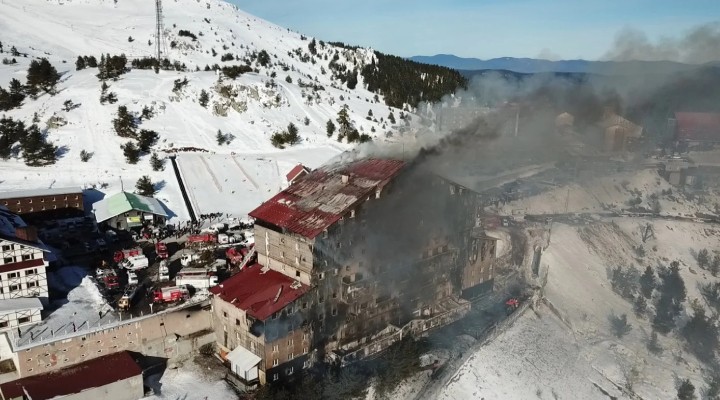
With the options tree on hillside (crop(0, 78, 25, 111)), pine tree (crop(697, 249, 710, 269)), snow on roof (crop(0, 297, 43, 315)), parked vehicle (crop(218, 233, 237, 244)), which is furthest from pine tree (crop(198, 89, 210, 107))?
pine tree (crop(697, 249, 710, 269))

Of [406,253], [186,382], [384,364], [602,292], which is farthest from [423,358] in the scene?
[602,292]

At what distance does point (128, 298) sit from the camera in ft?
121

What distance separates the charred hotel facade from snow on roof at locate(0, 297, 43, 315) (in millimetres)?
10690

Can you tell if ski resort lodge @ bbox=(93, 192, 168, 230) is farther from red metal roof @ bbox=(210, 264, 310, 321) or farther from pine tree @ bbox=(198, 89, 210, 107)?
pine tree @ bbox=(198, 89, 210, 107)

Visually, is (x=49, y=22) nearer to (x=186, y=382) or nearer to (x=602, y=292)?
(x=186, y=382)

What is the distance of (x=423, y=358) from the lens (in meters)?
36.1

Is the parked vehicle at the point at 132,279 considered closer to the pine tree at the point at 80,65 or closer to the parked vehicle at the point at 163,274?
the parked vehicle at the point at 163,274

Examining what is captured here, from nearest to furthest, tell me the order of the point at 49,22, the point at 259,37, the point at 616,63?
the point at 616,63 → the point at 49,22 → the point at 259,37

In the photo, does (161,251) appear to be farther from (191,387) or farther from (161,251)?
(191,387)

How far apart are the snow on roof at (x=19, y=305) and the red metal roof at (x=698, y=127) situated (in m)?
82.1

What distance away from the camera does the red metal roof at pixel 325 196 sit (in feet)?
115

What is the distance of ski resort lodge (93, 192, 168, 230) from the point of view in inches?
2030

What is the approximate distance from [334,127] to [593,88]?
119 ft

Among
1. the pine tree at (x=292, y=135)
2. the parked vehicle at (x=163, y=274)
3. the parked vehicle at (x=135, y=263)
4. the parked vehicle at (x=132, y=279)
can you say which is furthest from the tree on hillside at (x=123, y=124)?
the parked vehicle at (x=132, y=279)
